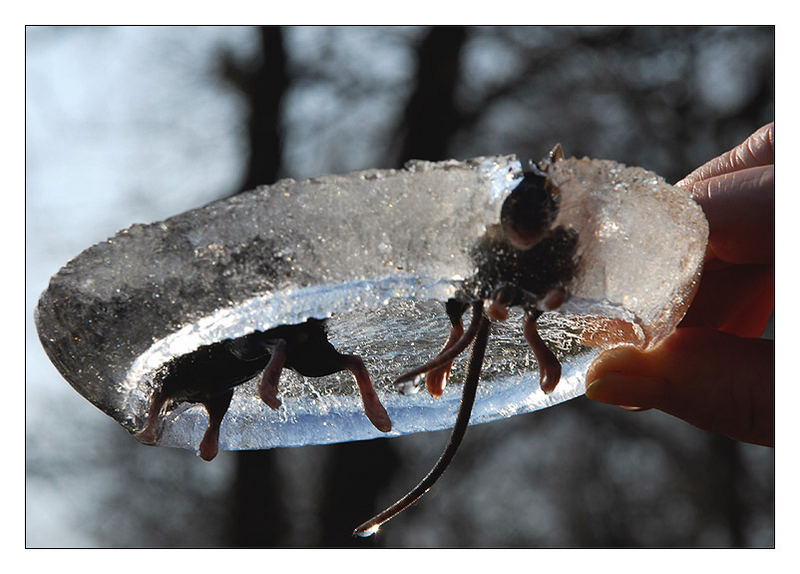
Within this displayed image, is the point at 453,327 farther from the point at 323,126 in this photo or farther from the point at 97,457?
the point at 97,457

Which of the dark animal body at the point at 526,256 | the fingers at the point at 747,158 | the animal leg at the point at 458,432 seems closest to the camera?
the dark animal body at the point at 526,256

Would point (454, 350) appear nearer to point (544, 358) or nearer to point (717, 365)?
point (544, 358)

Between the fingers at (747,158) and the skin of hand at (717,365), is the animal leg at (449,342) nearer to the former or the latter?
the skin of hand at (717,365)

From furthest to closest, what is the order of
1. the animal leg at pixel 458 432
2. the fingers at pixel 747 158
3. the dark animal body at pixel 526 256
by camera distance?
the fingers at pixel 747 158 → the animal leg at pixel 458 432 → the dark animal body at pixel 526 256

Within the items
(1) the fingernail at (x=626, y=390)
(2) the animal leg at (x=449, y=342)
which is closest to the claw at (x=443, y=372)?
(2) the animal leg at (x=449, y=342)

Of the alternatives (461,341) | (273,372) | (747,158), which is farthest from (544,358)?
(747,158)

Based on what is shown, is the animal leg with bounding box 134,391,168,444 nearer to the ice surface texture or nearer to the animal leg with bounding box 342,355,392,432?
the ice surface texture

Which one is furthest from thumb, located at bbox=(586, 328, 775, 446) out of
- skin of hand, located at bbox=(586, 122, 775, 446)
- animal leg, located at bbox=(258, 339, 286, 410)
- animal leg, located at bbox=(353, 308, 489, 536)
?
animal leg, located at bbox=(258, 339, 286, 410)
